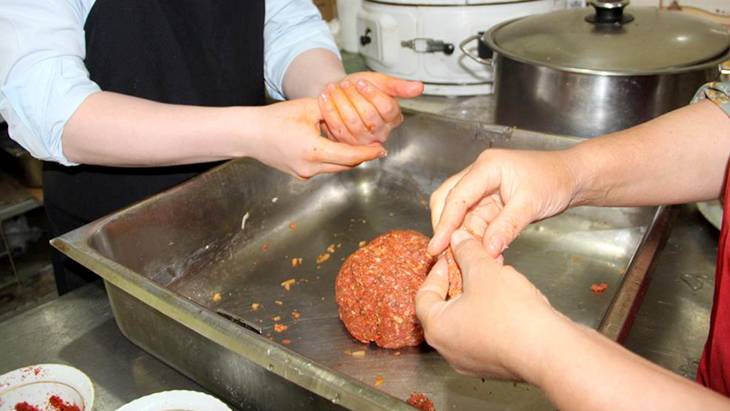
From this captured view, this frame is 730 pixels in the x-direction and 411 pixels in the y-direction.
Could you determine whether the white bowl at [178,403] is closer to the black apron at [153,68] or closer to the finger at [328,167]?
the finger at [328,167]

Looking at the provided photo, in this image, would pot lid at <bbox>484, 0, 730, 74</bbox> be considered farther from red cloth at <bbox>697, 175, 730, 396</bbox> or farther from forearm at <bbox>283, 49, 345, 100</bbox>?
red cloth at <bbox>697, 175, 730, 396</bbox>

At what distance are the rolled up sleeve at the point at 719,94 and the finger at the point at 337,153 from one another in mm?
680

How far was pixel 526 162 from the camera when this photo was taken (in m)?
1.13

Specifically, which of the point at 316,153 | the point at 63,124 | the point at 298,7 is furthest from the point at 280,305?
the point at 298,7

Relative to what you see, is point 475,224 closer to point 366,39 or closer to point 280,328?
point 280,328

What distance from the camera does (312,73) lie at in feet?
5.73

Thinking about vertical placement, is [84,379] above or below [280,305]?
above

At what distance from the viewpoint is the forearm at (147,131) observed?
51.2 inches

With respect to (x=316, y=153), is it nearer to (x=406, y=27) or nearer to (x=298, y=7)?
(x=298, y=7)

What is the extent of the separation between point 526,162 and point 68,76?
948 millimetres

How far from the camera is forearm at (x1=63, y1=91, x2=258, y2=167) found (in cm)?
130

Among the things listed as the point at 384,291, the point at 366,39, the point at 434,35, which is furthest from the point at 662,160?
the point at 366,39

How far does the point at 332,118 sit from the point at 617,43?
909 millimetres

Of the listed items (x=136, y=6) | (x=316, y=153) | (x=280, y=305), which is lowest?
(x=280, y=305)
